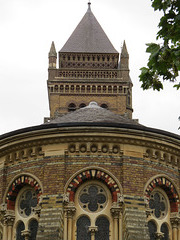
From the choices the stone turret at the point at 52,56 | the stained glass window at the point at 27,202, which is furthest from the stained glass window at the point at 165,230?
the stone turret at the point at 52,56

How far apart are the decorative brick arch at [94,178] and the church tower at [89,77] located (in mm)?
47505

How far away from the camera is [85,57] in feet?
245

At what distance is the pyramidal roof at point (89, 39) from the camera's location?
2975 inches

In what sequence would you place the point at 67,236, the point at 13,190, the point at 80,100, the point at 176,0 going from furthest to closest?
the point at 80,100 < the point at 13,190 < the point at 67,236 < the point at 176,0

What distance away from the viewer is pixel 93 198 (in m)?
21.4

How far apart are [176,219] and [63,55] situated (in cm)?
5476

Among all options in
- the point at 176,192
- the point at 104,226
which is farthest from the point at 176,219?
the point at 104,226

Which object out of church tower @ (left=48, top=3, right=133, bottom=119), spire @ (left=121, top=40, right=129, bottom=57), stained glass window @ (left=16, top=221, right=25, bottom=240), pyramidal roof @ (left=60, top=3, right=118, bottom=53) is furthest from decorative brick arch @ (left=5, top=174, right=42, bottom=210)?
spire @ (left=121, top=40, right=129, bottom=57)

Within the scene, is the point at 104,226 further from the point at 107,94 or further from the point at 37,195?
the point at 107,94

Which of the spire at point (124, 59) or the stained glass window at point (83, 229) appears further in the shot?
the spire at point (124, 59)

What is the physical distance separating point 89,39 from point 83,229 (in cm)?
5872

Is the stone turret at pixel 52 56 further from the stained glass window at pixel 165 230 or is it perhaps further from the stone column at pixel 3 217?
the stained glass window at pixel 165 230

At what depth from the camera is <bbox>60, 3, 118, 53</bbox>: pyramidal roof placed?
7556 centimetres

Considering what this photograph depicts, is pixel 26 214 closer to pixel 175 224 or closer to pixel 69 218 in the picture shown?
pixel 69 218
